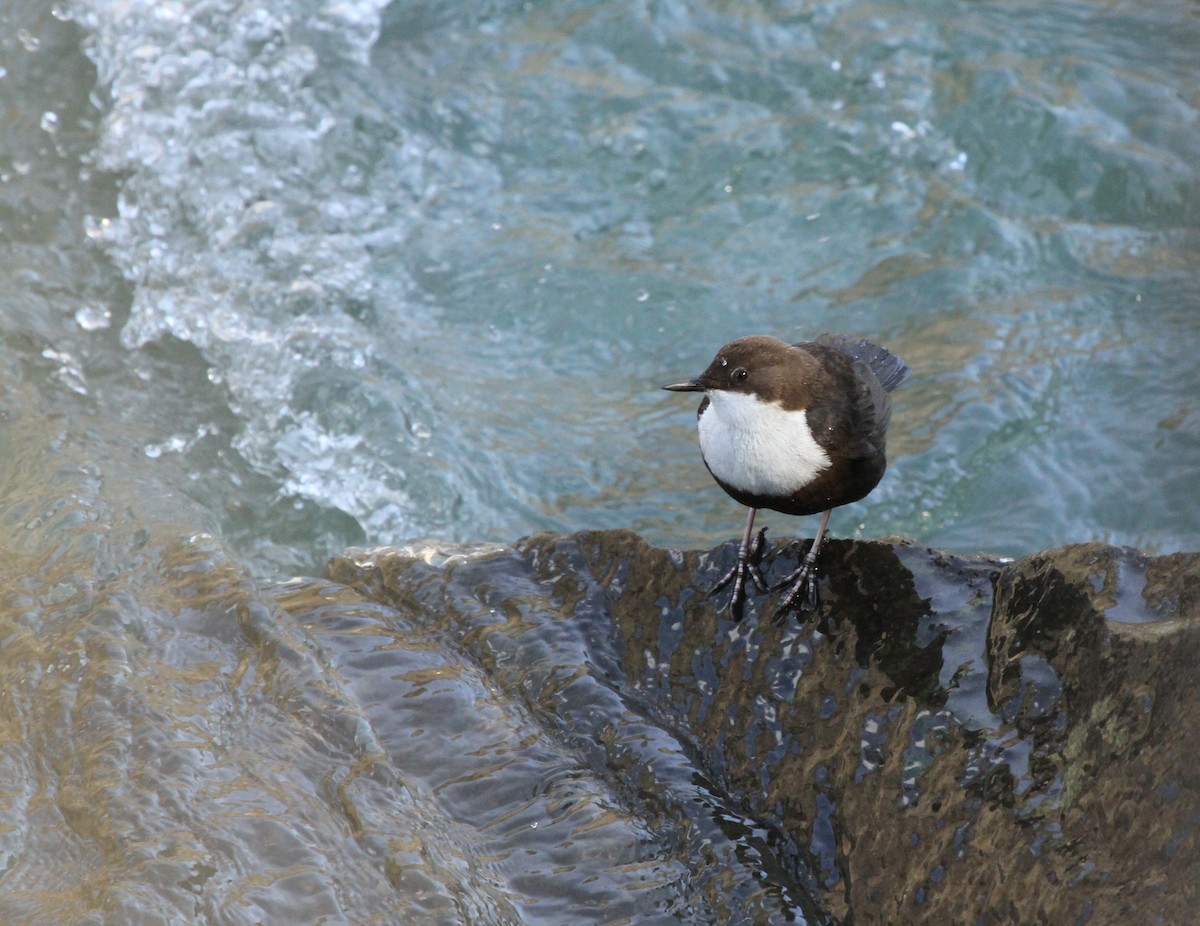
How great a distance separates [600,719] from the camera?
2760mm

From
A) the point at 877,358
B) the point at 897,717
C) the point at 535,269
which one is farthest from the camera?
the point at 535,269

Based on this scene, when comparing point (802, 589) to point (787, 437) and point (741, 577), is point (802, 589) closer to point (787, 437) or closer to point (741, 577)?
point (741, 577)

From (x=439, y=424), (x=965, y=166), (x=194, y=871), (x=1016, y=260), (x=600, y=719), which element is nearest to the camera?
(x=194, y=871)

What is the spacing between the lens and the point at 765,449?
9.34ft

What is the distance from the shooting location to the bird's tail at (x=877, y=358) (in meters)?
3.26

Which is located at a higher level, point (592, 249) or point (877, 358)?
point (877, 358)

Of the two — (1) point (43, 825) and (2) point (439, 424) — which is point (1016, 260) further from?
(1) point (43, 825)

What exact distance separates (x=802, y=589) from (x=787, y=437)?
0.35 m

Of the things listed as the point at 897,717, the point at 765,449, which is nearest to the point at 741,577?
the point at 765,449

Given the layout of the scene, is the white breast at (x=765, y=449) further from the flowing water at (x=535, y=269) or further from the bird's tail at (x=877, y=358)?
the flowing water at (x=535, y=269)

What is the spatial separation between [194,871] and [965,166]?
17.8 ft

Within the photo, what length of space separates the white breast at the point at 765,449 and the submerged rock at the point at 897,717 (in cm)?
22

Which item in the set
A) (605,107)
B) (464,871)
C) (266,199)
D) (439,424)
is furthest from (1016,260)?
(464,871)

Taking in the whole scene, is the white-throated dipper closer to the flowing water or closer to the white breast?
the white breast
